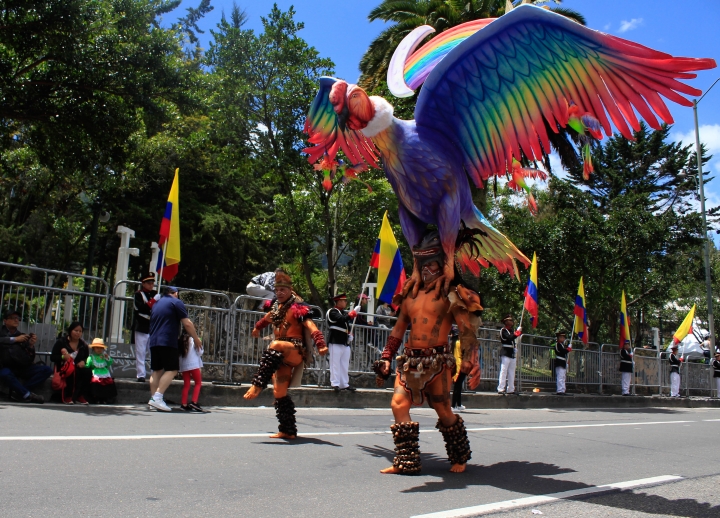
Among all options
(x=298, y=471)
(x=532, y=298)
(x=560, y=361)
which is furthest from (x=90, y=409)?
(x=560, y=361)

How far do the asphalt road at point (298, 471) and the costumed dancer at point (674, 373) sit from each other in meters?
15.4

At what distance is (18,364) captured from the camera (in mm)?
9039

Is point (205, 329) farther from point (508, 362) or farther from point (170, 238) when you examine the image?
point (508, 362)

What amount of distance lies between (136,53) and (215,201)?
18978mm

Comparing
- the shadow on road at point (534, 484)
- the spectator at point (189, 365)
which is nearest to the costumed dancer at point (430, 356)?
the shadow on road at point (534, 484)

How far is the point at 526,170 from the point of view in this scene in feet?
23.8

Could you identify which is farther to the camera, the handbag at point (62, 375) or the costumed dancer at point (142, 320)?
the costumed dancer at point (142, 320)

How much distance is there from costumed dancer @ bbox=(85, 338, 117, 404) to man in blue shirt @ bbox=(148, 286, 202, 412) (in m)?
0.59

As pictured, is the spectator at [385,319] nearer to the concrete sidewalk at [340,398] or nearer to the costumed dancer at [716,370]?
the concrete sidewalk at [340,398]

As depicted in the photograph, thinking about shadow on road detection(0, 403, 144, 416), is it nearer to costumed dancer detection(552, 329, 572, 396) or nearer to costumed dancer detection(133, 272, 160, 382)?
costumed dancer detection(133, 272, 160, 382)

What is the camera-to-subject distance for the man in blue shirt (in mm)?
9273

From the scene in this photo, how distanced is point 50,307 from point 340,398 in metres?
5.12

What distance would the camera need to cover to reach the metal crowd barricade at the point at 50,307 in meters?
9.97

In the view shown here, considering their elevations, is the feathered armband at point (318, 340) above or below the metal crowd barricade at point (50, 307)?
below
